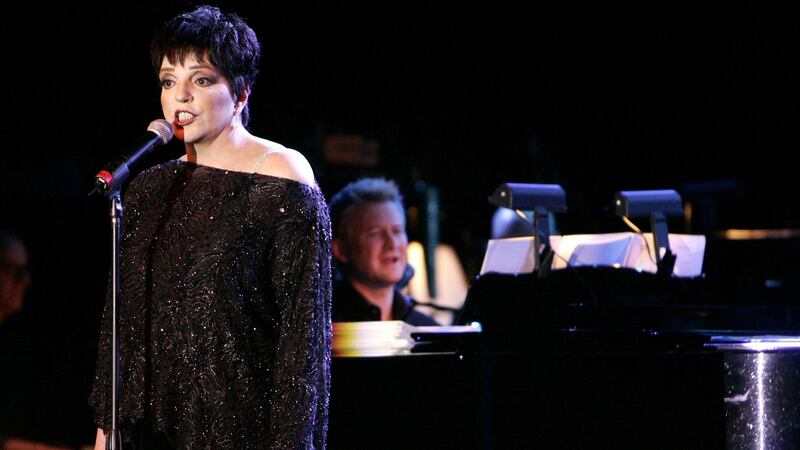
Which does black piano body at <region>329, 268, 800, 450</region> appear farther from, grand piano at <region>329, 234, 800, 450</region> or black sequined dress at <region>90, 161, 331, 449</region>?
black sequined dress at <region>90, 161, 331, 449</region>

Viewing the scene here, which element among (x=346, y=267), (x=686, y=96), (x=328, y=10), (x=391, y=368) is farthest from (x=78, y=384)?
(x=686, y=96)

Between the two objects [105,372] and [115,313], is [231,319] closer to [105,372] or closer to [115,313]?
[115,313]

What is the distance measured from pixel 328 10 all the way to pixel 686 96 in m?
2.13

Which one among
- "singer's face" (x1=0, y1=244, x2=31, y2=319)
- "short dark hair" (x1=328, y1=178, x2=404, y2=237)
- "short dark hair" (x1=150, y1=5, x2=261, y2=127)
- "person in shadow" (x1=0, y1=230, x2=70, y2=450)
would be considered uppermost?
"short dark hair" (x1=150, y1=5, x2=261, y2=127)

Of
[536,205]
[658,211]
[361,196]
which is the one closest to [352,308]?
[361,196]

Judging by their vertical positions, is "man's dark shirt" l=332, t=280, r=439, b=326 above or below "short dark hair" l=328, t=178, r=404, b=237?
below

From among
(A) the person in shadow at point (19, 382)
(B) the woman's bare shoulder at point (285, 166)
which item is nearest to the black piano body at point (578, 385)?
(B) the woman's bare shoulder at point (285, 166)

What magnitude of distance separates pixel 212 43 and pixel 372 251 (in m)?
2.27

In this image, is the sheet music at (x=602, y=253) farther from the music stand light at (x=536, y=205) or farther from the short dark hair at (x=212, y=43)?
the short dark hair at (x=212, y=43)

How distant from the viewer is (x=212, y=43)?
7.82 feet

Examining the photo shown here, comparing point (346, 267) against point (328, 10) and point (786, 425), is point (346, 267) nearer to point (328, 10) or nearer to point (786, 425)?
point (328, 10)

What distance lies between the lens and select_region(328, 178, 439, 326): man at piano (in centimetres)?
456

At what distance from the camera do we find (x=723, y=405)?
2711 millimetres

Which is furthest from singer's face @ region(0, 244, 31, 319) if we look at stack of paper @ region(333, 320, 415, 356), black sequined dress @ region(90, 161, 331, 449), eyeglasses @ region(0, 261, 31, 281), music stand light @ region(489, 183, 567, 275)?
black sequined dress @ region(90, 161, 331, 449)
